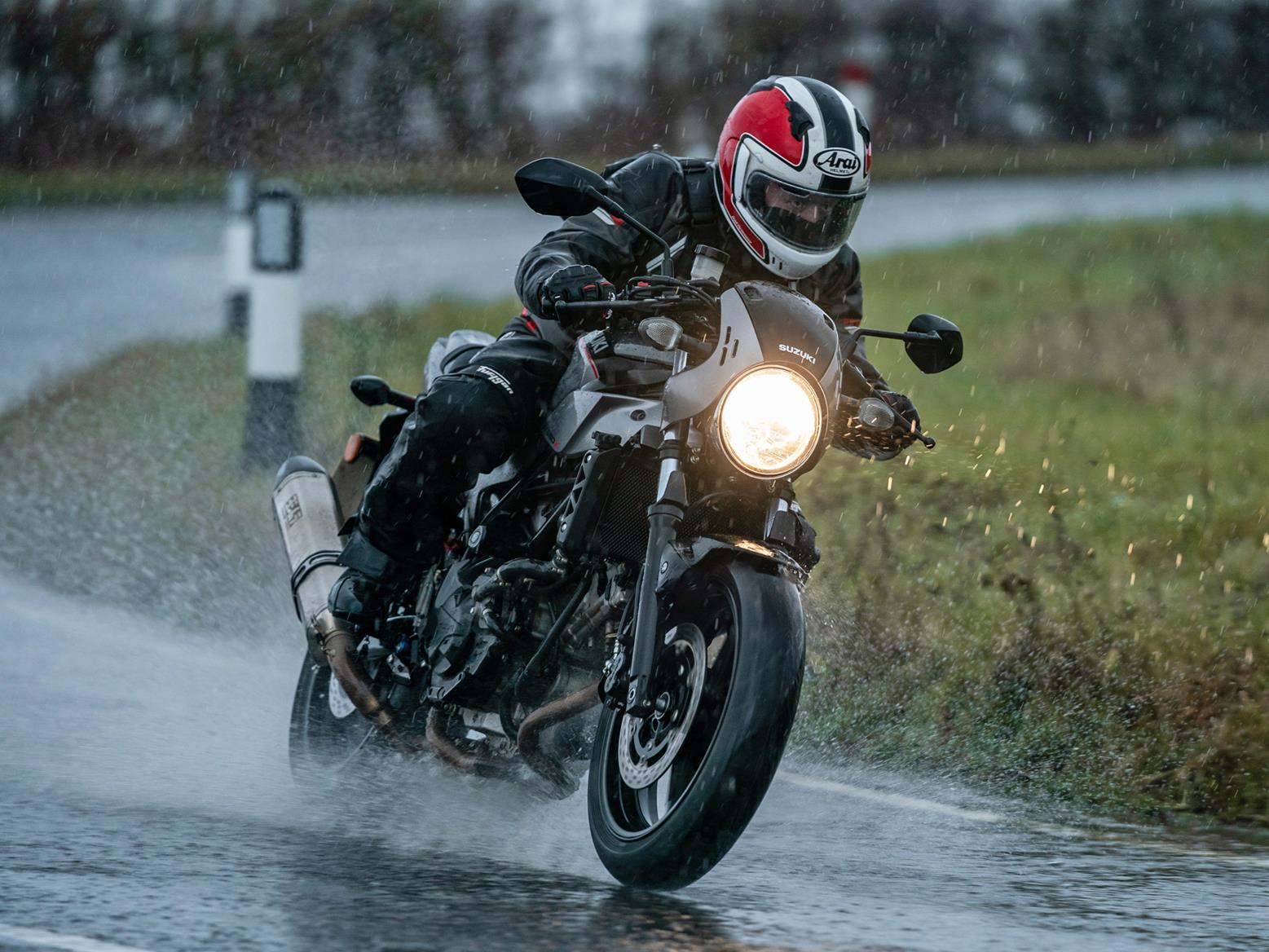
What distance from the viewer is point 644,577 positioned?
14.6 feet

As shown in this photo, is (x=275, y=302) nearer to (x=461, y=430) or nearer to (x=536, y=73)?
(x=461, y=430)

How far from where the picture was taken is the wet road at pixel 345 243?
14820 millimetres

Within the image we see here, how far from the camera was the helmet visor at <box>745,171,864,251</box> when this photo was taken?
4773 millimetres

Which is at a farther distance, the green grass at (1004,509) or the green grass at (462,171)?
the green grass at (462,171)

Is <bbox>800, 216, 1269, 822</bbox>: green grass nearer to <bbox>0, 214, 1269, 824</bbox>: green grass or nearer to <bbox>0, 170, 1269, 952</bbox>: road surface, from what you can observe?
<bbox>0, 214, 1269, 824</bbox>: green grass

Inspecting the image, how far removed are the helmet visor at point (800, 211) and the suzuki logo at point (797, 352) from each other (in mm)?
475

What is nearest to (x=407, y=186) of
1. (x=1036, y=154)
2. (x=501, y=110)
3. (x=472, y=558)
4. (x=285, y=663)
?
(x=501, y=110)

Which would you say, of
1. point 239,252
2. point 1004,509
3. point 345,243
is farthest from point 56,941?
point 345,243

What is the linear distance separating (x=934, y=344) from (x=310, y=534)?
6.52 feet

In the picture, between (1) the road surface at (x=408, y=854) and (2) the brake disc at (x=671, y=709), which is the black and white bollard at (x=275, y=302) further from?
(2) the brake disc at (x=671, y=709)

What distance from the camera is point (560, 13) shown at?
1695cm

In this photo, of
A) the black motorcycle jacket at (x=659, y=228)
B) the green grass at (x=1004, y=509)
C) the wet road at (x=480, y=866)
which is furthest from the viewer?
the green grass at (x=1004, y=509)

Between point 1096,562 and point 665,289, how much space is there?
345 cm

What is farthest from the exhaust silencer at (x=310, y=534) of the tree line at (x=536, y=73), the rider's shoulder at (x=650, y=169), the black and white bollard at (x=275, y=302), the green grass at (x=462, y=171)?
the tree line at (x=536, y=73)
